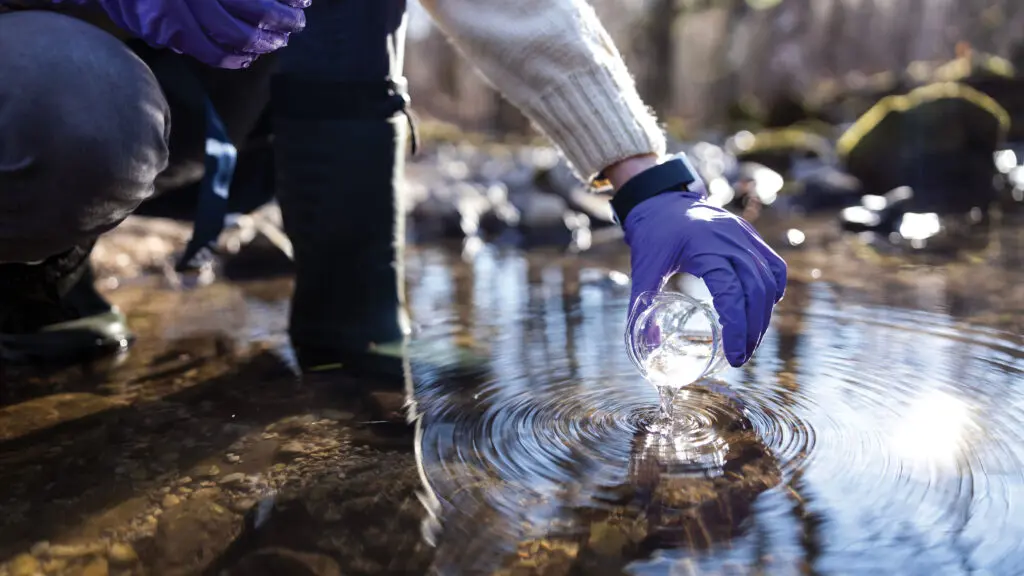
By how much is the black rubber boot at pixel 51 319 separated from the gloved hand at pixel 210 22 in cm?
84

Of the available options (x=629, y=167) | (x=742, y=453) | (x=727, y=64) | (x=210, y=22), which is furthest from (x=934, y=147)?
(x=727, y=64)

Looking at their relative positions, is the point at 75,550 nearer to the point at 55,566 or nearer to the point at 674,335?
the point at 55,566

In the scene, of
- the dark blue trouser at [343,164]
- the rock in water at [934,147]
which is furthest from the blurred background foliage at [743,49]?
the dark blue trouser at [343,164]

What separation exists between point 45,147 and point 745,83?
2473 cm

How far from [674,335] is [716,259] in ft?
0.52

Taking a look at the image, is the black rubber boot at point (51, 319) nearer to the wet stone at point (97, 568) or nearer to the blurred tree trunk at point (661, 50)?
the wet stone at point (97, 568)

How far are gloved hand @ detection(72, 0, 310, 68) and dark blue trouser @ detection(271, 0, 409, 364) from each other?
47cm

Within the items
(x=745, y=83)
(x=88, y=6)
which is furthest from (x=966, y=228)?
(x=745, y=83)

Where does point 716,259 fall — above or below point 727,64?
below

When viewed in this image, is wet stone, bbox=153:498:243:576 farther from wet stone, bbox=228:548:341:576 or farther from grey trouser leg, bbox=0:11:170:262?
grey trouser leg, bbox=0:11:170:262

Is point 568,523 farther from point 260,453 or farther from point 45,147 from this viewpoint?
point 45,147

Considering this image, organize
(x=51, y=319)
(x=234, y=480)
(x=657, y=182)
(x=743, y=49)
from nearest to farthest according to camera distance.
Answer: (x=234, y=480) < (x=657, y=182) < (x=51, y=319) < (x=743, y=49)

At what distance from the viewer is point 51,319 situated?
2416 millimetres

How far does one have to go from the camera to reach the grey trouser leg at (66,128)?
62.1 inches
